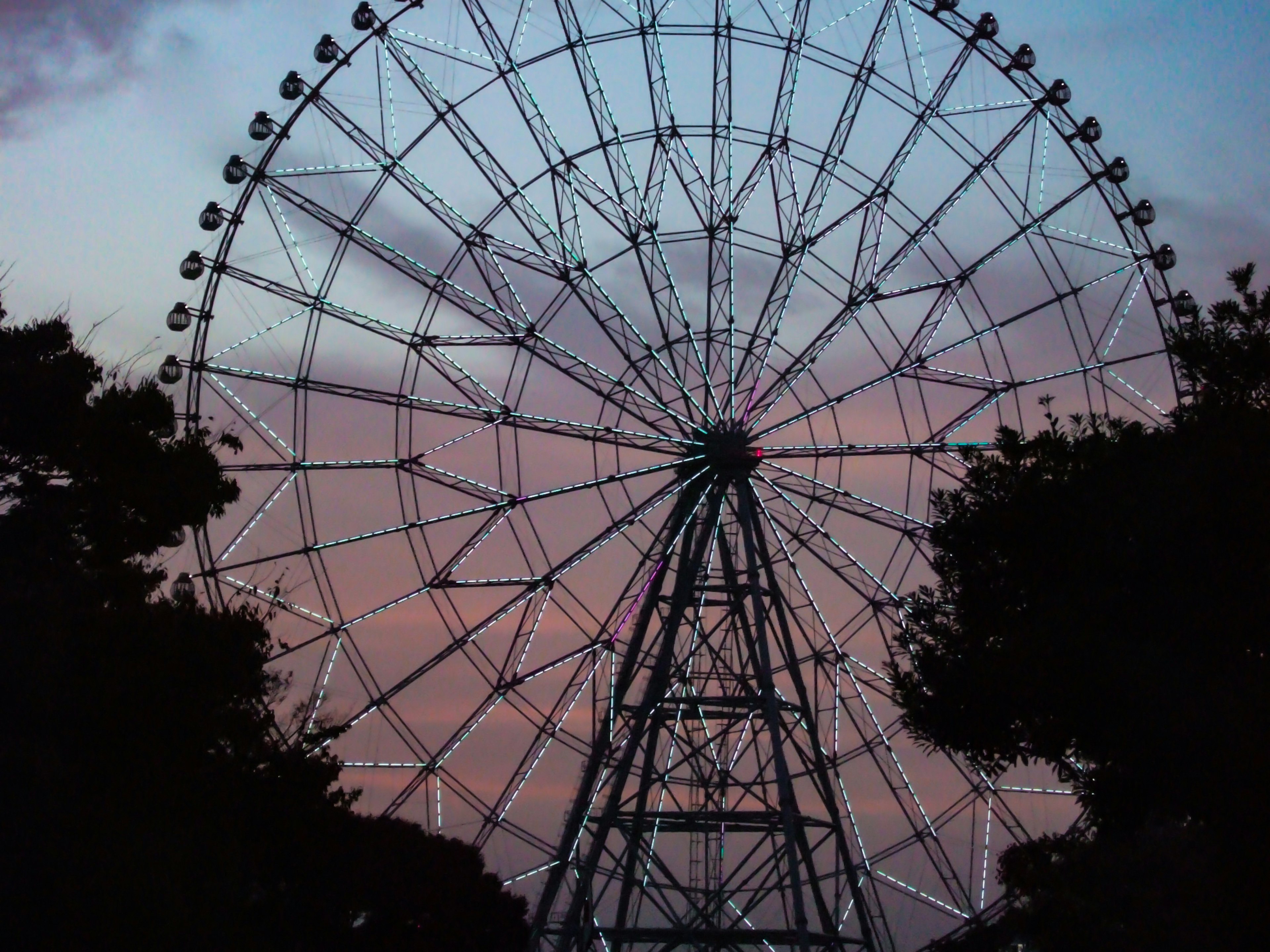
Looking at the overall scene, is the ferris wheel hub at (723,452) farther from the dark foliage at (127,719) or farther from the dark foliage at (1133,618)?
the dark foliage at (1133,618)

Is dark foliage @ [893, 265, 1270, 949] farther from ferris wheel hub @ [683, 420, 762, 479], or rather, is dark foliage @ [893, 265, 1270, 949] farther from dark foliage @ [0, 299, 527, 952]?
ferris wheel hub @ [683, 420, 762, 479]

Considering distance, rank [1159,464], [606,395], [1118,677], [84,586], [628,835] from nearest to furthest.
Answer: [1118,677] < [1159,464] < [84,586] < [628,835] < [606,395]

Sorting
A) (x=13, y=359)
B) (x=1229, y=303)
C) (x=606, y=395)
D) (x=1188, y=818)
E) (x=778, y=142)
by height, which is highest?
(x=778, y=142)

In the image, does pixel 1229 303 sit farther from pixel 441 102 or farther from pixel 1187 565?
pixel 441 102

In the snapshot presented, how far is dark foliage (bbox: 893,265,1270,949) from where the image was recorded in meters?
17.4

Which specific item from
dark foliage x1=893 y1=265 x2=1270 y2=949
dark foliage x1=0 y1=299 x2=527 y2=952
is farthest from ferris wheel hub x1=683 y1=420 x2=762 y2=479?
dark foliage x1=893 y1=265 x2=1270 y2=949

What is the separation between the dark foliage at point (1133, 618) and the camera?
57.1 feet

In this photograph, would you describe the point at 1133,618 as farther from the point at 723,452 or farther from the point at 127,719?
the point at 723,452

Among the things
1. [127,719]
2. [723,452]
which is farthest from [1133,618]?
[723,452]

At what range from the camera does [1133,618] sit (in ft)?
59.7

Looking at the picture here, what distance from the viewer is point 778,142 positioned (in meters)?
32.4

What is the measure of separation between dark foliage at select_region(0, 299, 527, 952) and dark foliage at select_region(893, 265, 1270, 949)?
8.65 metres

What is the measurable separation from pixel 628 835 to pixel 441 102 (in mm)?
13460

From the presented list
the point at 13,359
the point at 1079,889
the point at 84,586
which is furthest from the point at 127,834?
the point at 1079,889
